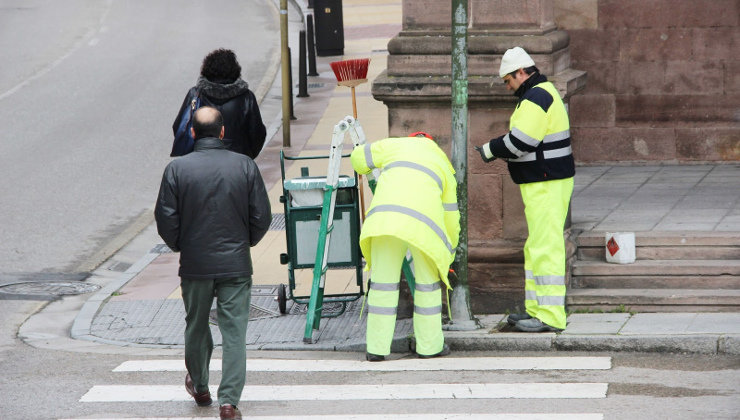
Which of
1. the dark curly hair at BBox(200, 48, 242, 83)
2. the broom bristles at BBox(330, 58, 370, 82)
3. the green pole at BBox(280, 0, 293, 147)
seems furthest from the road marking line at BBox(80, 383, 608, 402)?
the green pole at BBox(280, 0, 293, 147)

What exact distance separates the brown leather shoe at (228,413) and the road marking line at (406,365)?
1320 millimetres

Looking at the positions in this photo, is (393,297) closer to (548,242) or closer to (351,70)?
(548,242)

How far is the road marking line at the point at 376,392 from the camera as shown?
7.55m

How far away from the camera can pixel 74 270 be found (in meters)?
12.0

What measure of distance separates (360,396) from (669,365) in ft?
6.85

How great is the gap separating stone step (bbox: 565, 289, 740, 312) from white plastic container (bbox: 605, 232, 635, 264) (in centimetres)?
27

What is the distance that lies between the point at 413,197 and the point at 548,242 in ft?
3.72

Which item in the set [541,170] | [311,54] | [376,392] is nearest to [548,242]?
[541,170]

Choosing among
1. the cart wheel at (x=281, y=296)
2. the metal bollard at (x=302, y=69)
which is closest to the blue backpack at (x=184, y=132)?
the cart wheel at (x=281, y=296)

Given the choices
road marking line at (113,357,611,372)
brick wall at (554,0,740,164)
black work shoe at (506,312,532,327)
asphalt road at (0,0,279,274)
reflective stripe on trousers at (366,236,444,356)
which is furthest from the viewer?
asphalt road at (0,0,279,274)

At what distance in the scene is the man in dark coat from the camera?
7051mm

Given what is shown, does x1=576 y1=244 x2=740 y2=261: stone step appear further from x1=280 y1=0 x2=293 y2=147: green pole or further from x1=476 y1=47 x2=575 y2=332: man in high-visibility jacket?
x1=280 y1=0 x2=293 y2=147: green pole

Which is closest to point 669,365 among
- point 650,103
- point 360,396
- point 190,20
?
point 360,396

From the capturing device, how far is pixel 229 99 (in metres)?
9.73
